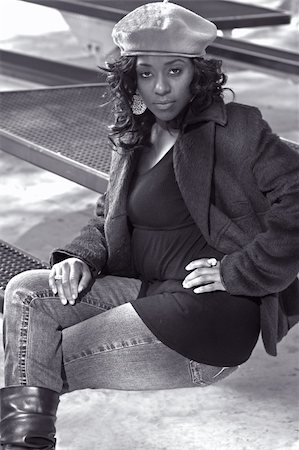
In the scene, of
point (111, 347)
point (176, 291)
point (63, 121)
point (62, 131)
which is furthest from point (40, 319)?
point (63, 121)

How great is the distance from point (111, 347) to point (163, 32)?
2.11ft

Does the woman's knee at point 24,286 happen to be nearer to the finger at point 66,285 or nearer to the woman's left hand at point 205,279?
the finger at point 66,285

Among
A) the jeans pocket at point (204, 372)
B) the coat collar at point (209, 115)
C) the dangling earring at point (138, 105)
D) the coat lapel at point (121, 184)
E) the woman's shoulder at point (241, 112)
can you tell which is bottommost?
the jeans pocket at point (204, 372)

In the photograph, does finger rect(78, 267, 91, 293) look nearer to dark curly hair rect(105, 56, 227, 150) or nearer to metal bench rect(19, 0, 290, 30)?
dark curly hair rect(105, 56, 227, 150)

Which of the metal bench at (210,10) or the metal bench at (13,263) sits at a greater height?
the metal bench at (210,10)

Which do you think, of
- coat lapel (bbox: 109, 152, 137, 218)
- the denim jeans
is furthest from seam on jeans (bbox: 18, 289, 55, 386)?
coat lapel (bbox: 109, 152, 137, 218)

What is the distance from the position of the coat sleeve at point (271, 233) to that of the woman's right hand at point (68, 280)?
0.32m

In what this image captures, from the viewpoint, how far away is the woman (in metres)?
2.09

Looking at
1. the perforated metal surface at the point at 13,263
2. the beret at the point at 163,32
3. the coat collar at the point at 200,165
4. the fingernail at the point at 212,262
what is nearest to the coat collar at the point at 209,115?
the coat collar at the point at 200,165

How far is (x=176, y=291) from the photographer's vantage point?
217cm

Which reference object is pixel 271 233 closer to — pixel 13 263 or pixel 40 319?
pixel 40 319

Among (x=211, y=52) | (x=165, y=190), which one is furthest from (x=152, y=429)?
(x=211, y=52)

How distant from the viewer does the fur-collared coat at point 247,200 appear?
6.79ft

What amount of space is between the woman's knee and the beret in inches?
20.2
